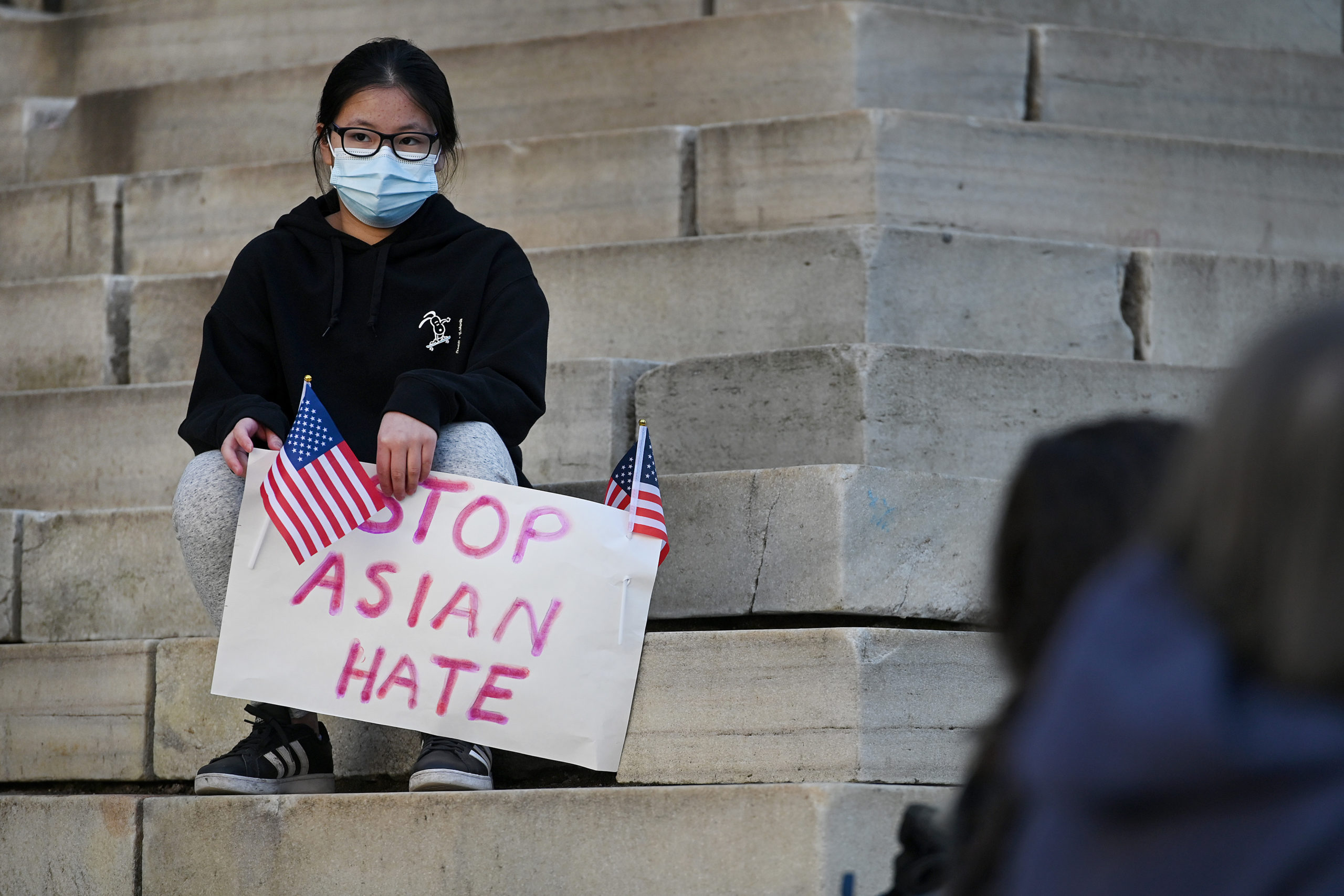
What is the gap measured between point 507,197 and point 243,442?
6.97 feet

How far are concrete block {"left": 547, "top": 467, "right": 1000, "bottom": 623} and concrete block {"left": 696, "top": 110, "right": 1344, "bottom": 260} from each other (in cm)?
145

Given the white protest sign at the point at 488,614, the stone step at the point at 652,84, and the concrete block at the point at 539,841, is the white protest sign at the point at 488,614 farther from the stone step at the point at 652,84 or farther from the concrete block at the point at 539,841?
the stone step at the point at 652,84

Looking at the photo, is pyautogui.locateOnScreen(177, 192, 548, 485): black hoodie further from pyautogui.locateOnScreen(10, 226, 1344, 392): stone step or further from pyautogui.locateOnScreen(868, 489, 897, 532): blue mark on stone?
pyautogui.locateOnScreen(10, 226, 1344, 392): stone step

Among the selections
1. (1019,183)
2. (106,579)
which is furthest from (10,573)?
(1019,183)

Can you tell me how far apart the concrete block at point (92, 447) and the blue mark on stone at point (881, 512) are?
2205 mm

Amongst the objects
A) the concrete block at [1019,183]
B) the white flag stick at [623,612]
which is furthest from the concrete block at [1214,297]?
the white flag stick at [623,612]

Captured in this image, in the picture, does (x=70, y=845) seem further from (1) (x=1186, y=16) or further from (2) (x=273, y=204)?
(1) (x=1186, y=16)

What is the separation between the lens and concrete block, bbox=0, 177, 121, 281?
5910 millimetres

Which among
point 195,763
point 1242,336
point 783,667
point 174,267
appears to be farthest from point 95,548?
point 1242,336

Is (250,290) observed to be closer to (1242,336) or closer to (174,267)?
(174,267)

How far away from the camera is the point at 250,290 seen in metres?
3.86

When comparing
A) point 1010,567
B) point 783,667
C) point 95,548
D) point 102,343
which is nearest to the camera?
point 1010,567

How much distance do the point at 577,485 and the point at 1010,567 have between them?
97.7 inches

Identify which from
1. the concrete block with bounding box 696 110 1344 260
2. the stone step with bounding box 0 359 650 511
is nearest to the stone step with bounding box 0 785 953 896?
the stone step with bounding box 0 359 650 511
